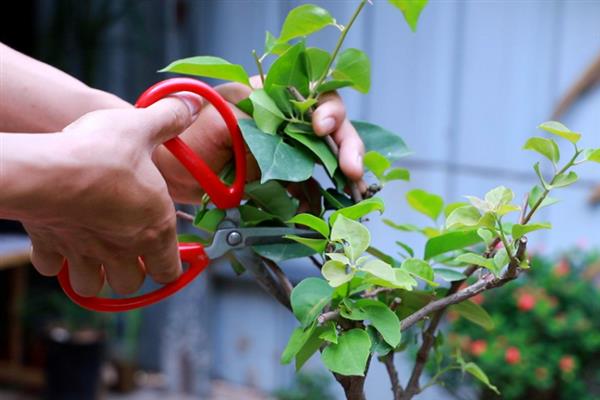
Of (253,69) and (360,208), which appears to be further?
(253,69)

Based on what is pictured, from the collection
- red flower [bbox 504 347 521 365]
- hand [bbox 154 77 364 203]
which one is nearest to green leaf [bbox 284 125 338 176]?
hand [bbox 154 77 364 203]

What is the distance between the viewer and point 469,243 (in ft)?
2.01

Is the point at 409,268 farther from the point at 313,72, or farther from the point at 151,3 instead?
the point at 151,3

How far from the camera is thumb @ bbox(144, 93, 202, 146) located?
56 cm

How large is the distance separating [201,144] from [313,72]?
16 cm

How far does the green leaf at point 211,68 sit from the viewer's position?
63cm

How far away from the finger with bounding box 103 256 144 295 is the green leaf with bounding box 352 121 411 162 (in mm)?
219

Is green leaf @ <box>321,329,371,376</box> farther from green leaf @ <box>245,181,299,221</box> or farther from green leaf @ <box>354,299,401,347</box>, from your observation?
green leaf @ <box>245,181,299,221</box>

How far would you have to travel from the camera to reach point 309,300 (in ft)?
1.81

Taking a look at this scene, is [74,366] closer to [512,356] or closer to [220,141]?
[512,356]

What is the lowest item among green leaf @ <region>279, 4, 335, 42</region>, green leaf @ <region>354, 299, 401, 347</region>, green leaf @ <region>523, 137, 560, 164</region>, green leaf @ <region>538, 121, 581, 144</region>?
green leaf @ <region>354, 299, 401, 347</region>

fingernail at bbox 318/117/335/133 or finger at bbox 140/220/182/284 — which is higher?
fingernail at bbox 318/117/335/133

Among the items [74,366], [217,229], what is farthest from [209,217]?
[74,366]

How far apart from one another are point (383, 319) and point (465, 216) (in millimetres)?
94
